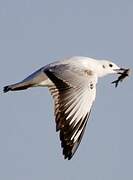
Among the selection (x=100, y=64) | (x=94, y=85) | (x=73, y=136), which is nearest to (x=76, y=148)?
(x=73, y=136)

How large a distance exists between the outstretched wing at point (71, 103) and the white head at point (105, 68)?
111cm

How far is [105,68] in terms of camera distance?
17422 mm

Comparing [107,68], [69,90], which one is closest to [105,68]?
[107,68]

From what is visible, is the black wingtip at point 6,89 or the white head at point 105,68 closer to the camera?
the black wingtip at point 6,89

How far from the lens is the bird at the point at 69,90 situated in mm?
15047

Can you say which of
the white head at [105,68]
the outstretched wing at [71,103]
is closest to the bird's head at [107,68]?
the white head at [105,68]

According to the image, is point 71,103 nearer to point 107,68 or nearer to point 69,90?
point 69,90

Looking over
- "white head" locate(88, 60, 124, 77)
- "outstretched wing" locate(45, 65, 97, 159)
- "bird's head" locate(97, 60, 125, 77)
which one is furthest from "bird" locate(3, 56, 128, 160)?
"bird's head" locate(97, 60, 125, 77)

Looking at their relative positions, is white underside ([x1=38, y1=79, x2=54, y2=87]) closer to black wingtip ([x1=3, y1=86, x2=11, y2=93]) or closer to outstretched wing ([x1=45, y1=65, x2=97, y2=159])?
outstretched wing ([x1=45, y1=65, x2=97, y2=159])

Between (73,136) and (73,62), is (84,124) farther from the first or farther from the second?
(73,62)

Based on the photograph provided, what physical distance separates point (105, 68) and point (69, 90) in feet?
7.24

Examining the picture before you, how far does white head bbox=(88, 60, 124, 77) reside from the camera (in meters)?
A: 17.0

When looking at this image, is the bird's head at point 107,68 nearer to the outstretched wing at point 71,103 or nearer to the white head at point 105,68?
the white head at point 105,68

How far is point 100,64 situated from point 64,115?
235cm
